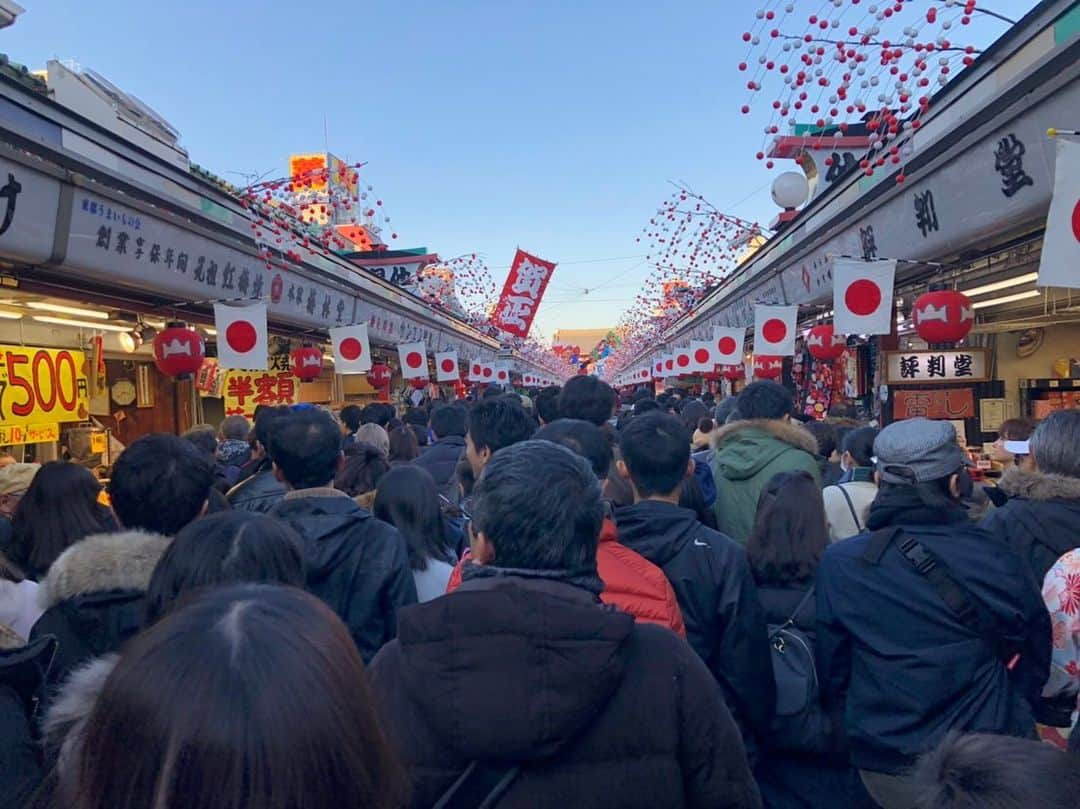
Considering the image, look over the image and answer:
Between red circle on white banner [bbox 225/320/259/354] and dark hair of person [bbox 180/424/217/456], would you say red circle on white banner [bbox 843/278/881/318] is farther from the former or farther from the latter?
dark hair of person [bbox 180/424/217/456]

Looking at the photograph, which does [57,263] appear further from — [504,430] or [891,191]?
[891,191]

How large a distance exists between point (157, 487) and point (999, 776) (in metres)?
2.77

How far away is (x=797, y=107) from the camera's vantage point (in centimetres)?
555

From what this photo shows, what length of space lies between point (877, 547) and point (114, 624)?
2.47m

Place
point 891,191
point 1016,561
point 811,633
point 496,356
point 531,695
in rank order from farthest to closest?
point 496,356 < point 891,191 < point 811,633 < point 1016,561 < point 531,695

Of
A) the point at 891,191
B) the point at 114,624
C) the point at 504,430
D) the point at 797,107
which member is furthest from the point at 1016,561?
the point at 891,191

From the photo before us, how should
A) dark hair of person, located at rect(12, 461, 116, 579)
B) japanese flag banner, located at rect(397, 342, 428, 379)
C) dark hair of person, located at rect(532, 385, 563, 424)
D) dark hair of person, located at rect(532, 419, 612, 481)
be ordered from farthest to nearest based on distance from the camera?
japanese flag banner, located at rect(397, 342, 428, 379) → dark hair of person, located at rect(532, 385, 563, 424) → dark hair of person, located at rect(532, 419, 612, 481) → dark hair of person, located at rect(12, 461, 116, 579)

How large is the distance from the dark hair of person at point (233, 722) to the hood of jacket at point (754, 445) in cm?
362

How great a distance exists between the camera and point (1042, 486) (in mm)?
3254

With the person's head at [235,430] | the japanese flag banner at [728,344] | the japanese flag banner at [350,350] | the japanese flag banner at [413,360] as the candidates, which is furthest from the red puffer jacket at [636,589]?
the japanese flag banner at [413,360]

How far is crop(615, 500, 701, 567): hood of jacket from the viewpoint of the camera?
2646mm

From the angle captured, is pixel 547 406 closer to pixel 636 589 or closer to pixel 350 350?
pixel 636 589

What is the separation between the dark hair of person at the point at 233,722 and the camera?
928mm

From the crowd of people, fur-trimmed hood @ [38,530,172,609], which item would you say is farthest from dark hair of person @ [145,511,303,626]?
fur-trimmed hood @ [38,530,172,609]
